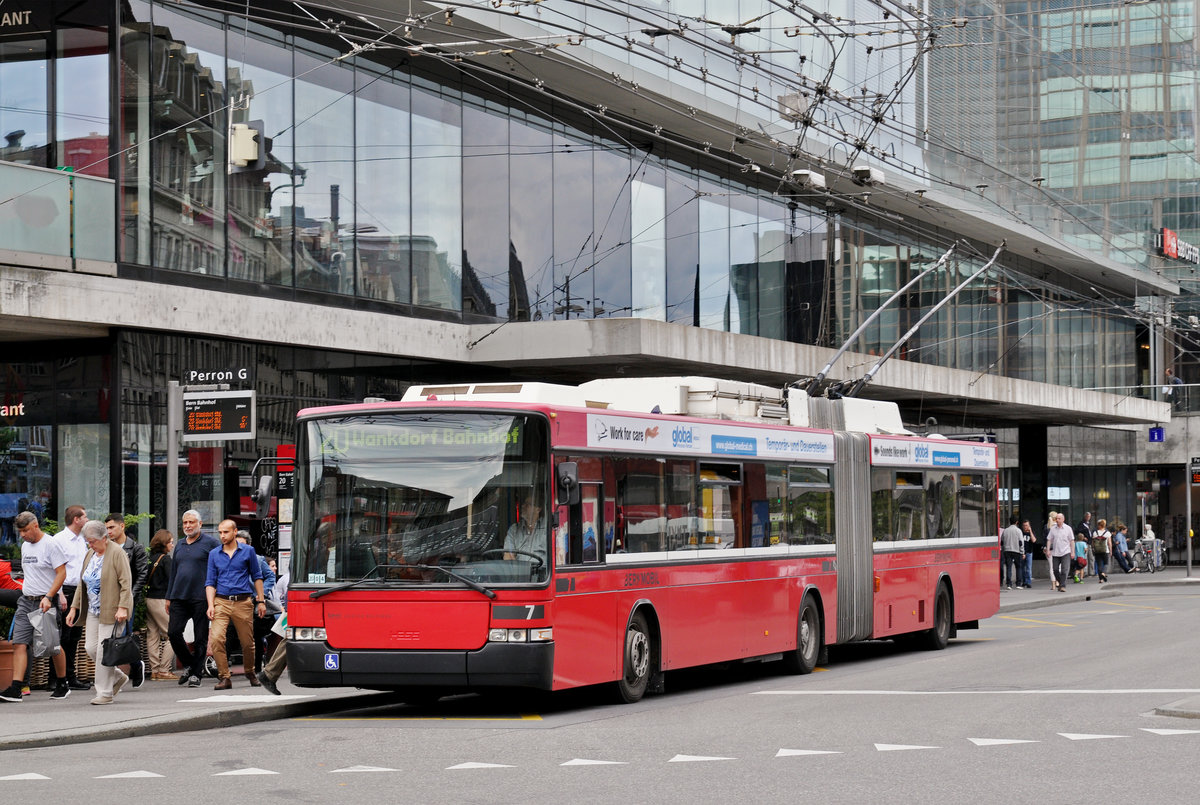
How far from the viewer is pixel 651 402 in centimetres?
1661

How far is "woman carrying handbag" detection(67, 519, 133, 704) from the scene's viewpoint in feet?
47.8

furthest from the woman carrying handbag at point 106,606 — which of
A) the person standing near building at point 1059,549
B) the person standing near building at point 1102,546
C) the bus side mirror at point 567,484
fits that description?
the person standing near building at point 1102,546

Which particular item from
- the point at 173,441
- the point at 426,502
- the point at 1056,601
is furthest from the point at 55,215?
the point at 1056,601

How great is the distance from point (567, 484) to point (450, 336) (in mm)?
13987

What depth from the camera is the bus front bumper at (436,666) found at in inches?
524

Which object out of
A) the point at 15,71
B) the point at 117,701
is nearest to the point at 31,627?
the point at 117,701

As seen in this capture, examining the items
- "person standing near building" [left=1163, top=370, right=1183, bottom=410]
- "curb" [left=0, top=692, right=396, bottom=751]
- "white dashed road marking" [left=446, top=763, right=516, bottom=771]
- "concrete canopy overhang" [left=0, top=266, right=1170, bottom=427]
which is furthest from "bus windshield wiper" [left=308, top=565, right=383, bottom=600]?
"person standing near building" [left=1163, top=370, right=1183, bottom=410]

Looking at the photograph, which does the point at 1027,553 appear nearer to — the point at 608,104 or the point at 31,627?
the point at 608,104

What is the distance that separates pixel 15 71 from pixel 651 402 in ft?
35.0

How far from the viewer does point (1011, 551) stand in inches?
1588

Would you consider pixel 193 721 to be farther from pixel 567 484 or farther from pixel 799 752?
pixel 799 752

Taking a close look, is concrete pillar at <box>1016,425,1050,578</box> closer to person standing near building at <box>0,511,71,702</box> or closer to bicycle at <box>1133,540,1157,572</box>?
bicycle at <box>1133,540,1157,572</box>

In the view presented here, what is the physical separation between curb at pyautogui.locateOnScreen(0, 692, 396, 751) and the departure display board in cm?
324

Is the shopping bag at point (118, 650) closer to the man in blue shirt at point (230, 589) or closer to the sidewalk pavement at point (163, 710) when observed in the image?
the sidewalk pavement at point (163, 710)
